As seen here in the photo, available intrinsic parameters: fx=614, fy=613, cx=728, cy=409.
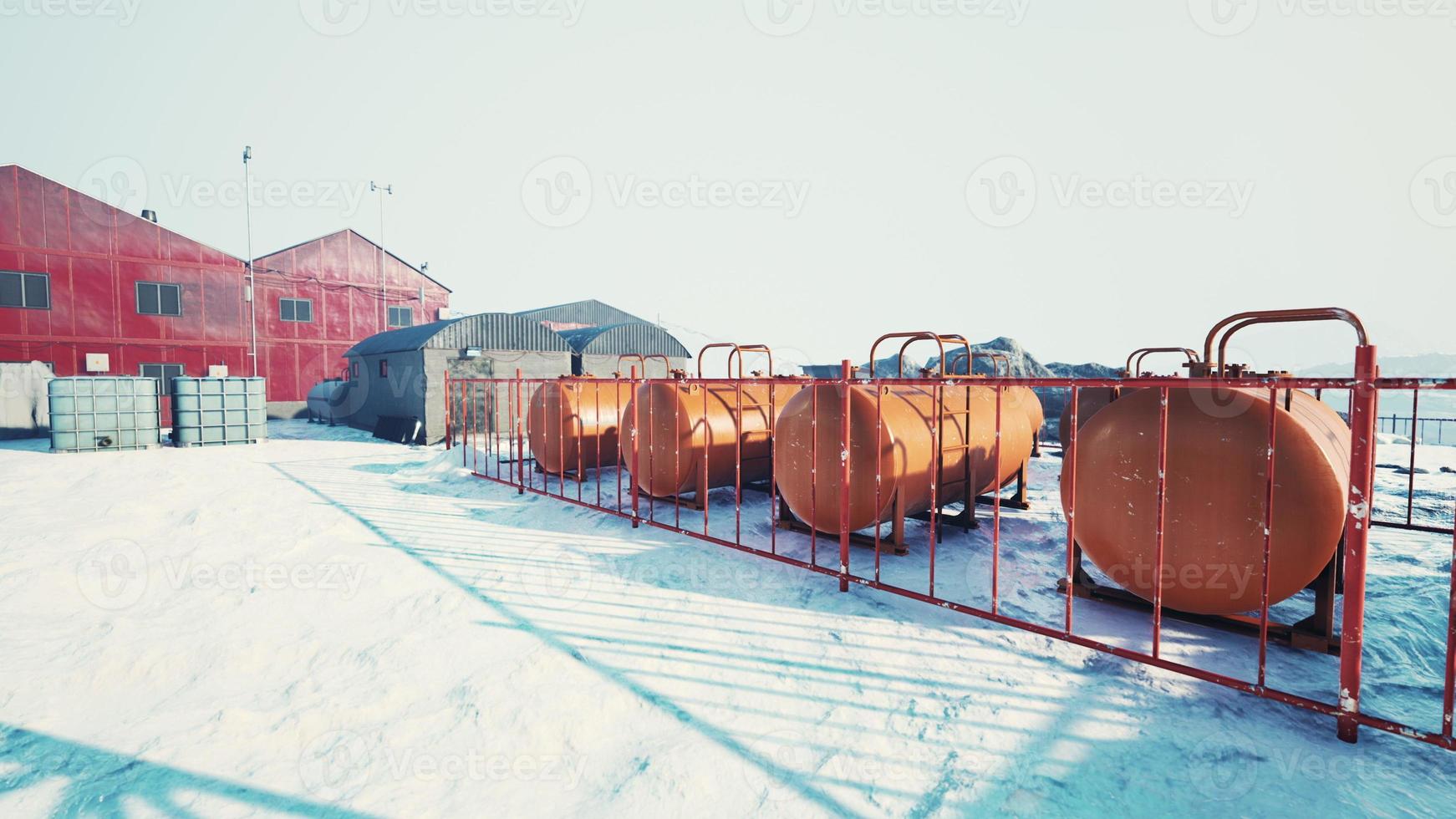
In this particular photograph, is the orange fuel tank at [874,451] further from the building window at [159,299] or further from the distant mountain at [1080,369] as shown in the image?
the building window at [159,299]

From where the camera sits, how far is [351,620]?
5383 millimetres

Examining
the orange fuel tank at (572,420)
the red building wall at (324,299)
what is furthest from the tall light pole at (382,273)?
the orange fuel tank at (572,420)

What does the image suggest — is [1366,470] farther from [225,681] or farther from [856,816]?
[225,681]

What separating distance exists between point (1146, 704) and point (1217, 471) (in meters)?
1.67

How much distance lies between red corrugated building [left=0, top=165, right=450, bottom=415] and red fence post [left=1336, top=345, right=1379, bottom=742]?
32555 millimetres

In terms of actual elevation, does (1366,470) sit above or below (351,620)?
above

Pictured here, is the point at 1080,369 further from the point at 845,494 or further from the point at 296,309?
the point at 296,309

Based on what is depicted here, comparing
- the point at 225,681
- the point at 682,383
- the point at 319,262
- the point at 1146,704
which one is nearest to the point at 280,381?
the point at 319,262

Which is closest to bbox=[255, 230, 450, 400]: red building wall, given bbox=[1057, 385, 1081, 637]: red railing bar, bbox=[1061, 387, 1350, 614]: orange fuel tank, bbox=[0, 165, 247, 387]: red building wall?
bbox=[0, 165, 247, 387]: red building wall

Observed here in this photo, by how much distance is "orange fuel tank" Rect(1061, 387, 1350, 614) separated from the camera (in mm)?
4121

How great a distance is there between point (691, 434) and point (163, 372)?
87.0 feet

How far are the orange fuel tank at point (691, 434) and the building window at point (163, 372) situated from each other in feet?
79.9

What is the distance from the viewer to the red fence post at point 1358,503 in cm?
324

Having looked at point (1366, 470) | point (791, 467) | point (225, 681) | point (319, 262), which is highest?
point (319, 262)
